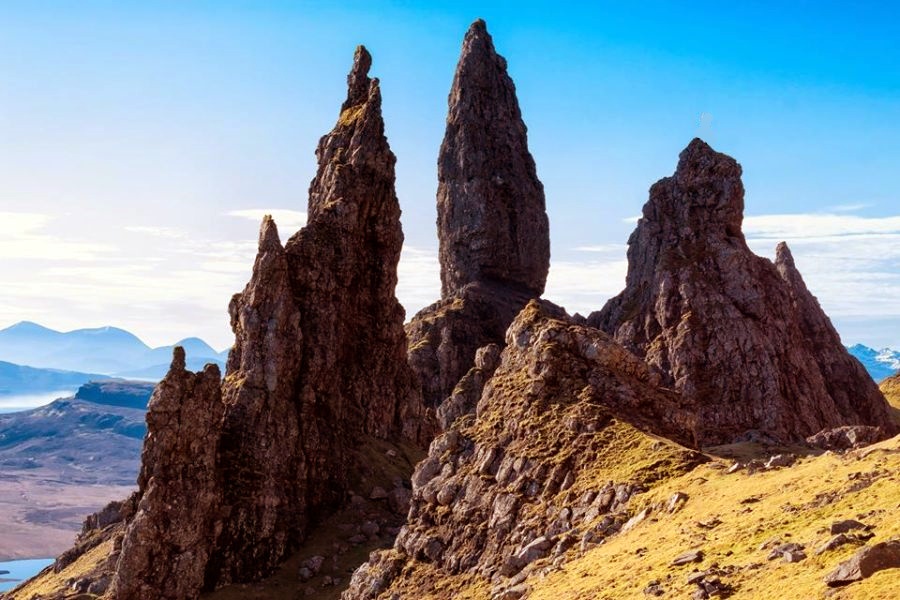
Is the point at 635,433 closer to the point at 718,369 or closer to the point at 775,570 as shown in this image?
the point at 775,570

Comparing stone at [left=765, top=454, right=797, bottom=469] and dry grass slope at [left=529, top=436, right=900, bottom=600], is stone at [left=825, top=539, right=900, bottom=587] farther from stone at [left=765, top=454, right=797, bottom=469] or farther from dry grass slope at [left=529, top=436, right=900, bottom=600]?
stone at [left=765, top=454, right=797, bottom=469]

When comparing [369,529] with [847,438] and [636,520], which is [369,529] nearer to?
[847,438]

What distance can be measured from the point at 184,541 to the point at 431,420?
64365 mm

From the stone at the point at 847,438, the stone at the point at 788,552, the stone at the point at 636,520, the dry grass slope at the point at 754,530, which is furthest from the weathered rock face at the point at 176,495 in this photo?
the stone at the point at 788,552

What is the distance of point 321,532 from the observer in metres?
146

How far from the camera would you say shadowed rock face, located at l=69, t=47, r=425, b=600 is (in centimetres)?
12850

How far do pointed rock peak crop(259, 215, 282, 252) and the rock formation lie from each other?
0.23m

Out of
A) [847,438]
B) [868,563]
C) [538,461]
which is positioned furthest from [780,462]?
[847,438]

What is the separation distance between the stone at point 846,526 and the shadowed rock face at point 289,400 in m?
89.8

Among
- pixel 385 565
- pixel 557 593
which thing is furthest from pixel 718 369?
pixel 557 593

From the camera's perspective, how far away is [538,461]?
308ft

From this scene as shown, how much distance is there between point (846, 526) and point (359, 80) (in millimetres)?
145057

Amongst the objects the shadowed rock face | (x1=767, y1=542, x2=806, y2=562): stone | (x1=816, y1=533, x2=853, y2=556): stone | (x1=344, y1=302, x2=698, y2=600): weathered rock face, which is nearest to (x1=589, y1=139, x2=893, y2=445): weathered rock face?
the shadowed rock face

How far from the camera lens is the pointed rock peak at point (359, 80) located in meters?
187
